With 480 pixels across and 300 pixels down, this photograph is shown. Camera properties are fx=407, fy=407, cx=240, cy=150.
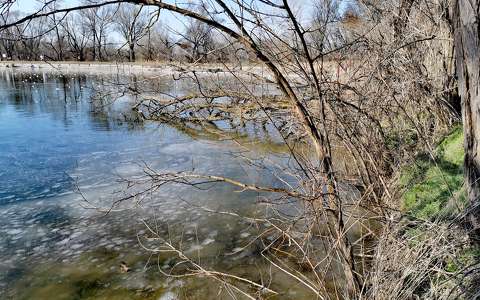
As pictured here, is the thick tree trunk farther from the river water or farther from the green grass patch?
the river water

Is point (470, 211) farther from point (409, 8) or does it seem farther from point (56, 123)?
point (56, 123)

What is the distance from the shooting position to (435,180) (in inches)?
205

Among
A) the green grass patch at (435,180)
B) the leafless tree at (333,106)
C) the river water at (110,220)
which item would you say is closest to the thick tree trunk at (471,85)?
the leafless tree at (333,106)

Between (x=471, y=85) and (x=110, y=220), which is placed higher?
(x=471, y=85)

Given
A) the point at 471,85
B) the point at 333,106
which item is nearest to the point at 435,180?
the point at 333,106

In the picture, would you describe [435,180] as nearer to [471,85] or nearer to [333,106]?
[333,106]

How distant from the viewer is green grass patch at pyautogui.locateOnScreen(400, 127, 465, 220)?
447 cm

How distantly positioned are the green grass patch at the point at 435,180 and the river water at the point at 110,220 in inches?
69.1

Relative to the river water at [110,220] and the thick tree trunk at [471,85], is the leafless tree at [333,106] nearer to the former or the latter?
the thick tree trunk at [471,85]

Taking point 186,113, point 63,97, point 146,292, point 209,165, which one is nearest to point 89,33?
point 63,97

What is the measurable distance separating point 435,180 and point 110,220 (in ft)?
14.9

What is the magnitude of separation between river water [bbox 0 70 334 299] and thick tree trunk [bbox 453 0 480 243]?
71.1 inches

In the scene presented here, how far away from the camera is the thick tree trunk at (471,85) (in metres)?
2.75

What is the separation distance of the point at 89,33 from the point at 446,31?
2531 inches
